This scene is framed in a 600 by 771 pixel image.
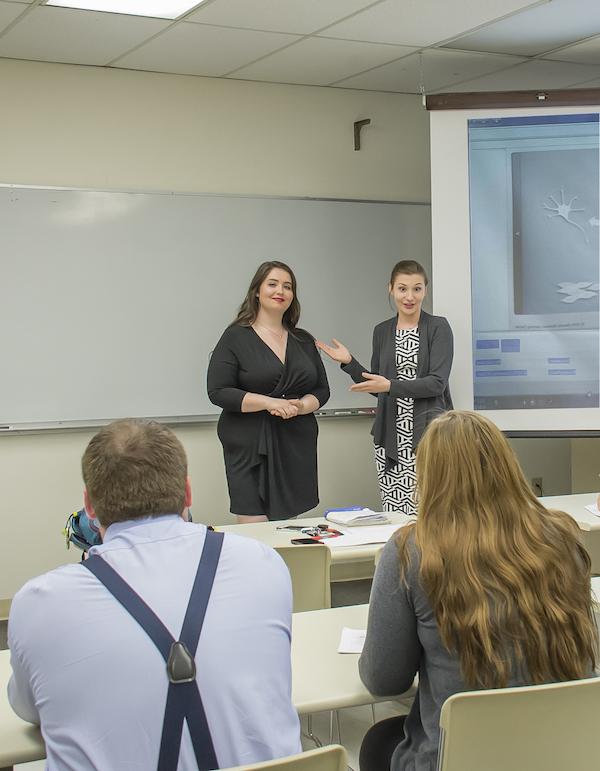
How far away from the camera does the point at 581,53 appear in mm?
5234

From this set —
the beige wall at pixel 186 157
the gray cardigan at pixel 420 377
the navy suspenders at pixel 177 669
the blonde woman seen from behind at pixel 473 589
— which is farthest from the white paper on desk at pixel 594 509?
the navy suspenders at pixel 177 669

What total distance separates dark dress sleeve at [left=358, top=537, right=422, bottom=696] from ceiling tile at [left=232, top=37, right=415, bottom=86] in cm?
356

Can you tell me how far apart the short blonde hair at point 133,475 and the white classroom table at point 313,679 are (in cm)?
48

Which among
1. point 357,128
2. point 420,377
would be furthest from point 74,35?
point 420,377

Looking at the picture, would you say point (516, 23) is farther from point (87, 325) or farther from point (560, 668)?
point (560, 668)

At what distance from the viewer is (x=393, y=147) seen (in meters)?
5.96

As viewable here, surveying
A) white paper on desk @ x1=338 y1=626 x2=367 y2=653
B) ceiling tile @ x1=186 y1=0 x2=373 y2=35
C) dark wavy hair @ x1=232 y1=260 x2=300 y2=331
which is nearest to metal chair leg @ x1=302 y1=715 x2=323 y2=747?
white paper on desk @ x1=338 y1=626 x2=367 y2=653

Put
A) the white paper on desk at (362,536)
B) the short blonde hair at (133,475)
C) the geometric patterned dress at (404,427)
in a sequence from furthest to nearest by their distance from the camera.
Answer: the geometric patterned dress at (404,427)
the white paper on desk at (362,536)
the short blonde hair at (133,475)

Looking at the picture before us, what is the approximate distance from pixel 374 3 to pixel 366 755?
10.8 ft

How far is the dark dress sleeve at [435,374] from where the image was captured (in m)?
4.55

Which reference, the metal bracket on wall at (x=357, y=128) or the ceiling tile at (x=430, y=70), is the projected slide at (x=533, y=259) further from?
the metal bracket on wall at (x=357, y=128)

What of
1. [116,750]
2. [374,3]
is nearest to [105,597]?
[116,750]

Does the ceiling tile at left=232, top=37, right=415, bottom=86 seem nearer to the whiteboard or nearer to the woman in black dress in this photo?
the whiteboard

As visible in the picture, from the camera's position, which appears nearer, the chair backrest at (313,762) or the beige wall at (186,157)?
the chair backrest at (313,762)
